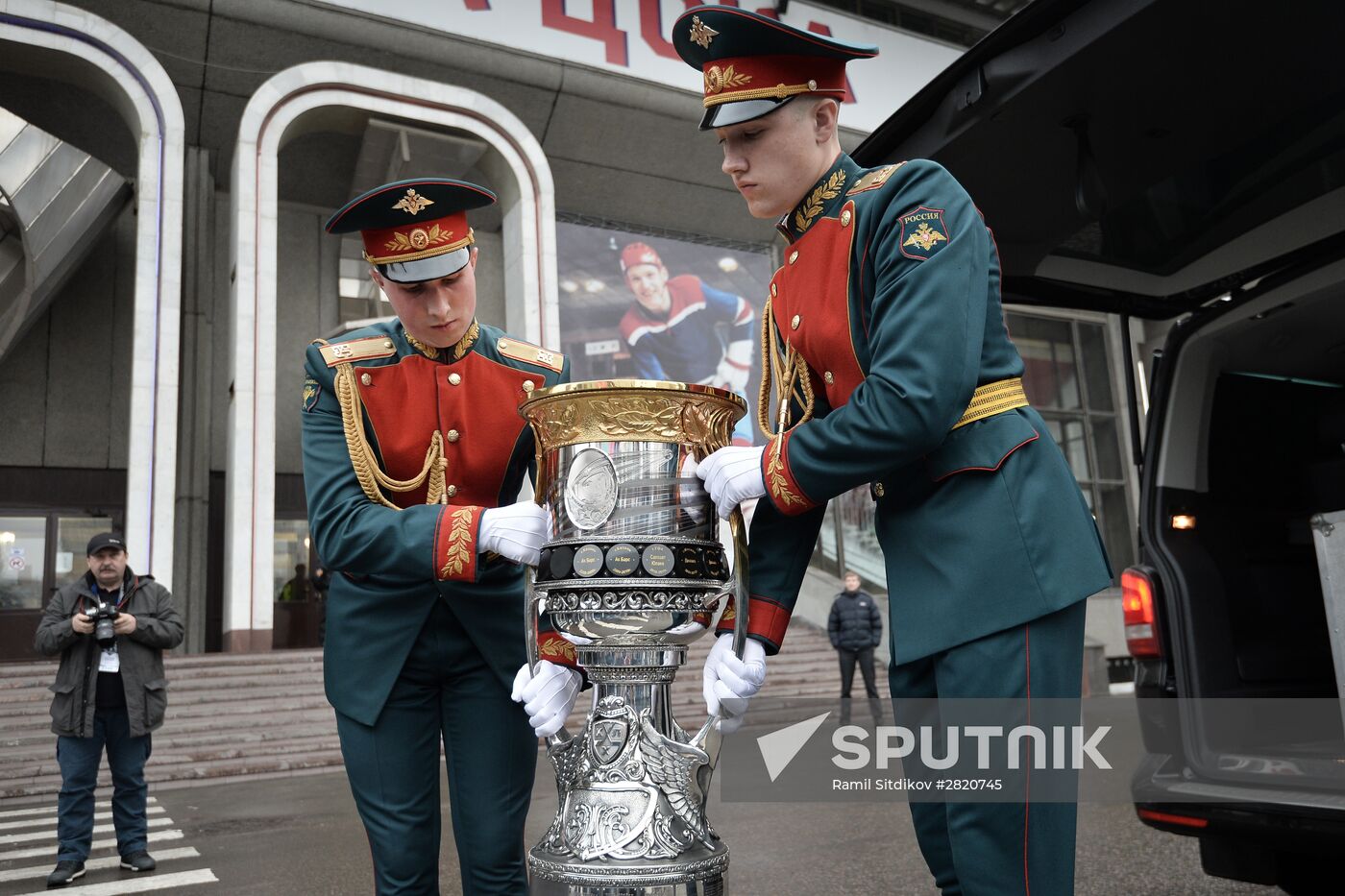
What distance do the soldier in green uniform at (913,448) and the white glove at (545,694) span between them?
26 centimetres

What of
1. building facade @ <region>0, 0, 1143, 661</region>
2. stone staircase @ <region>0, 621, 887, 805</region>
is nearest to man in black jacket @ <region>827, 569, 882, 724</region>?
stone staircase @ <region>0, 621, 887, 805</region>

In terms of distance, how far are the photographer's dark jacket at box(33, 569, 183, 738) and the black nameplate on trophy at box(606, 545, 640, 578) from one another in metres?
5.16

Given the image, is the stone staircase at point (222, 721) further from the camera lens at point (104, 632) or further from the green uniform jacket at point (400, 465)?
the green uniform jacket at point (400, 465)

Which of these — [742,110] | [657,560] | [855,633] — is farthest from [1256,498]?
[855,633]

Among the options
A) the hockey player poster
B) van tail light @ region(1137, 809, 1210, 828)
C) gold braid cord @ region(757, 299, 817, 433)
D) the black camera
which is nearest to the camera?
gold braid cord @ region(757, 299, 817, 433)

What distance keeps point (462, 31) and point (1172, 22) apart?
17.4 m

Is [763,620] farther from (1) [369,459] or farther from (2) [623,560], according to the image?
(1) [369,459]

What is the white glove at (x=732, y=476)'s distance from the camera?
1717mm

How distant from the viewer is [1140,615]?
3572 mm

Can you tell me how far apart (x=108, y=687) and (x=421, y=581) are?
4.75 m

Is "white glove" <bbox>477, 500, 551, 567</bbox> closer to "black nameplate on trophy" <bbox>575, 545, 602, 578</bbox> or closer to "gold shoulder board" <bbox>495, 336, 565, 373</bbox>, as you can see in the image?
"black nameplate on trophy" <bbox>575, 545, 602, 578</bbox>

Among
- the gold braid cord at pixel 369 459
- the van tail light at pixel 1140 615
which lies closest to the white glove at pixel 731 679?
the gold braid cord at pixel 369 459

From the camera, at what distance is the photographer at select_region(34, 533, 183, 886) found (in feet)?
18.3

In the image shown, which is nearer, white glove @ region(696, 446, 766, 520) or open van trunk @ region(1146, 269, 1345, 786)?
white glove @ region(696, 446, 766, 520)
